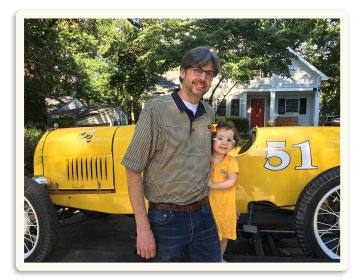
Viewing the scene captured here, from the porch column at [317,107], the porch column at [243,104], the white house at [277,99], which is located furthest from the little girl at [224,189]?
the porch column at [317,107]

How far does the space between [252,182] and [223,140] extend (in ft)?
2.02

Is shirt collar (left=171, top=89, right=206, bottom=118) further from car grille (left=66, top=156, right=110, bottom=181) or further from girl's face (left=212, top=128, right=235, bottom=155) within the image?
car grille (left=66, top=156, right=110, bottom=181)

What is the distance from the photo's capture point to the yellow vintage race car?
204 centimetres

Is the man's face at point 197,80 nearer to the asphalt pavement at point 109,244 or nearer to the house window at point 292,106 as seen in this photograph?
the asphalt pavement at point 109,244

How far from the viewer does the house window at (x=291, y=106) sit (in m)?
15.7

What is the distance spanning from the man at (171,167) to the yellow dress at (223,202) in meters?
0.44

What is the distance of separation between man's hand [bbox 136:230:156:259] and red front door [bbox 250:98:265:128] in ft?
50.0

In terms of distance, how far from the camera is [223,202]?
1.93m

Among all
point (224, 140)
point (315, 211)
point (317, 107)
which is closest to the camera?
point (224, 140)

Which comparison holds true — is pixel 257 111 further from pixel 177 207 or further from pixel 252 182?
pixel 177 207

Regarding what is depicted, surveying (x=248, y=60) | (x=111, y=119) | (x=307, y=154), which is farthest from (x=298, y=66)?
(x=307, y=154)

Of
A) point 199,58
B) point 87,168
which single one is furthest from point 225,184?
point 87,168
